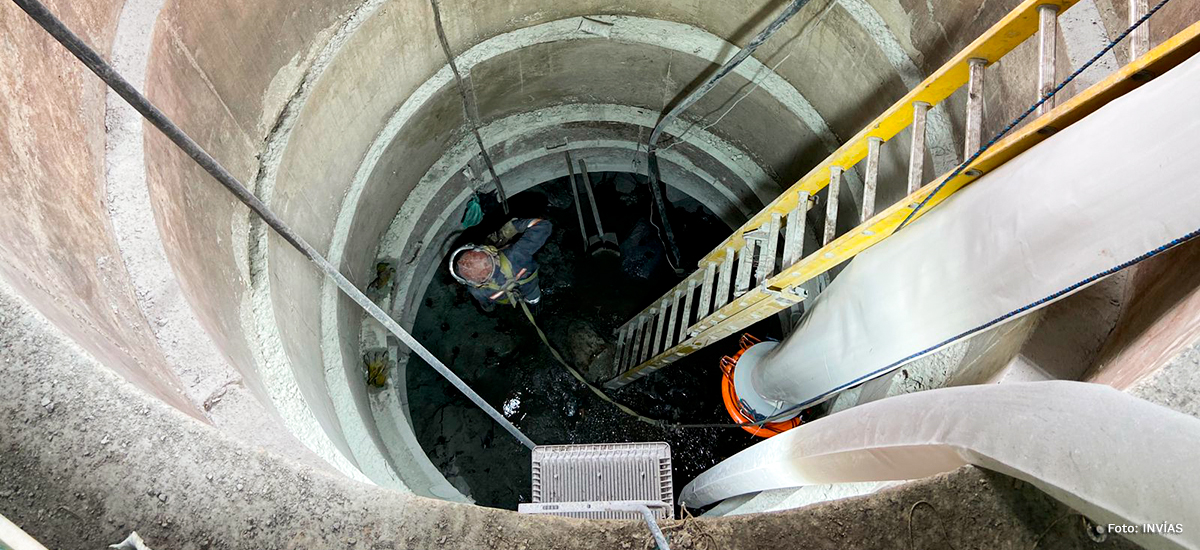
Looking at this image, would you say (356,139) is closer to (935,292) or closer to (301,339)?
(301,339)

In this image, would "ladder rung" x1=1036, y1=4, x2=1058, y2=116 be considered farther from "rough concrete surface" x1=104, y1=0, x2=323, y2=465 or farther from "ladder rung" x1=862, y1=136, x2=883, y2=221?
"rough concrete surface" x1=104, y1=0, x2=323, y2=465

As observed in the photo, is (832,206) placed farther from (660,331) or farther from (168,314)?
(168,314)

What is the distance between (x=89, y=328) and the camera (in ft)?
6.84

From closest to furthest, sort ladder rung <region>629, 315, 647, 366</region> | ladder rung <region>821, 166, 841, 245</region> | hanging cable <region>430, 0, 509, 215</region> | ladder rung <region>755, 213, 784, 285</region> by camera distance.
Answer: ladder rung <region>821, 166, 841, 245</region>
ladder rung <region>755, 213, 784, 285</region>
hanging cable <region>430, 0, 509, 215</region>
ladder rung <region>629, 315, 647, 366</region>

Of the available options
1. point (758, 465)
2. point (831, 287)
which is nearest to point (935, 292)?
point (831, 287)

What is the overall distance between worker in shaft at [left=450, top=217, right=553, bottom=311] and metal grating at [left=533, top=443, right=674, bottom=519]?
2402 mm

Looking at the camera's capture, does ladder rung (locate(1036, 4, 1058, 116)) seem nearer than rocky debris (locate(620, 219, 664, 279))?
Yes

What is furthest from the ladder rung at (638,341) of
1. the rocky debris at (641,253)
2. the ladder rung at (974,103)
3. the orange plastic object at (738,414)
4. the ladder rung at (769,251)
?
the ladder rung at (974,103)

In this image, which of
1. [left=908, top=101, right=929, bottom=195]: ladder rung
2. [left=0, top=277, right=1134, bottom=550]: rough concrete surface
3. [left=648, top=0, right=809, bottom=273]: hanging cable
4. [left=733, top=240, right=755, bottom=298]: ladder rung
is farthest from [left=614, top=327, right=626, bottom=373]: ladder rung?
[left=0, top=277, right=1134, bottom=550]: rough concrete surface

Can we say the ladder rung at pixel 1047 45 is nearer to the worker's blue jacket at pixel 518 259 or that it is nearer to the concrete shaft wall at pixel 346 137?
the concrete shaft wall at pixel 346 137

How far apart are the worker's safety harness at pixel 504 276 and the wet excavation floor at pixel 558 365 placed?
1.88 feet

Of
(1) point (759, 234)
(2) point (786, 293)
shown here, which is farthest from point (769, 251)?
(2) point (786, 293)

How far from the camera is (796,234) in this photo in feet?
12.1

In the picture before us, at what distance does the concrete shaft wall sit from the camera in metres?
2.32
